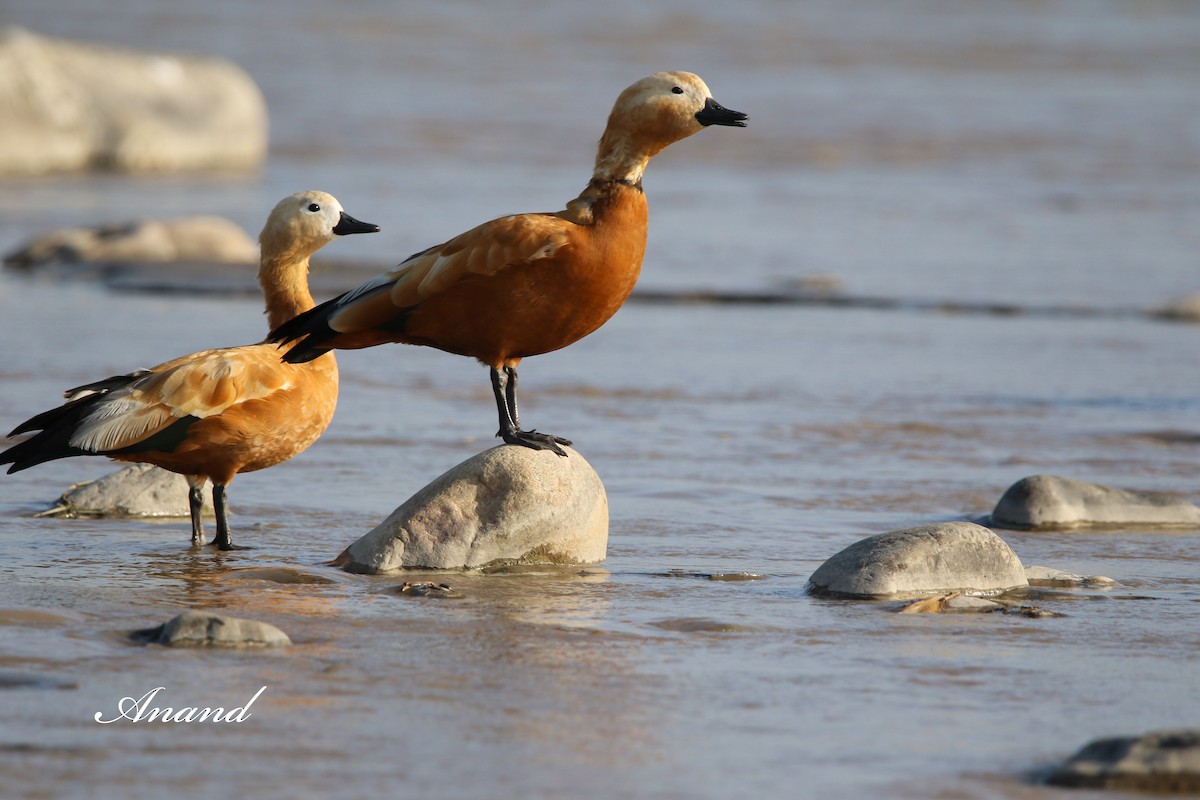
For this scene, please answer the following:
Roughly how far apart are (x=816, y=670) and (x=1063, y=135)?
23047mm

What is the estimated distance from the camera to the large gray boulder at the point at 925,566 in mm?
6367

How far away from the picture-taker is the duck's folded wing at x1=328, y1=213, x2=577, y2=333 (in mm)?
6648

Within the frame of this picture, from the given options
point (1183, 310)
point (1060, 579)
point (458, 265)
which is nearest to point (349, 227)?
point (458, 265)

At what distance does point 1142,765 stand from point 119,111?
65.7 ft

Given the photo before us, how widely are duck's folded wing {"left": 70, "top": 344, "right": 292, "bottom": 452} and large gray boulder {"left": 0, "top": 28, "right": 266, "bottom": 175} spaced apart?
51.8ft

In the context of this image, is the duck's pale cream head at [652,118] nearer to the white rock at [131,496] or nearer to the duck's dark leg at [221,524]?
the duck's dark leg at [221,524]

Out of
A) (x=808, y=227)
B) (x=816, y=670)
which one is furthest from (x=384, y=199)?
(x=816, y=670)

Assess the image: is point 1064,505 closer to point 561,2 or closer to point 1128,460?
point 1128,460

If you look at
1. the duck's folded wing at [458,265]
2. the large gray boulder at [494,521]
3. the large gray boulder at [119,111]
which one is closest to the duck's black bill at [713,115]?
the duck's folded wing at [458,265]

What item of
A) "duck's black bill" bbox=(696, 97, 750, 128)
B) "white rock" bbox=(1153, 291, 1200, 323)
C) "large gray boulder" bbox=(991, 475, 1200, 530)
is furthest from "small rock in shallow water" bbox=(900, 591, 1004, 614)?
"white rock" bbox=(1153, 291, 1200, 323)

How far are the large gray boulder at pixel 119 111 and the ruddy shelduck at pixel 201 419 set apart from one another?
51.7 ft

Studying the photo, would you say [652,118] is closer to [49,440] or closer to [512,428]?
[512,428]

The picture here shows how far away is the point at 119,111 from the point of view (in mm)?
22625

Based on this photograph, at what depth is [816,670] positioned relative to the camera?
5.40 metres
